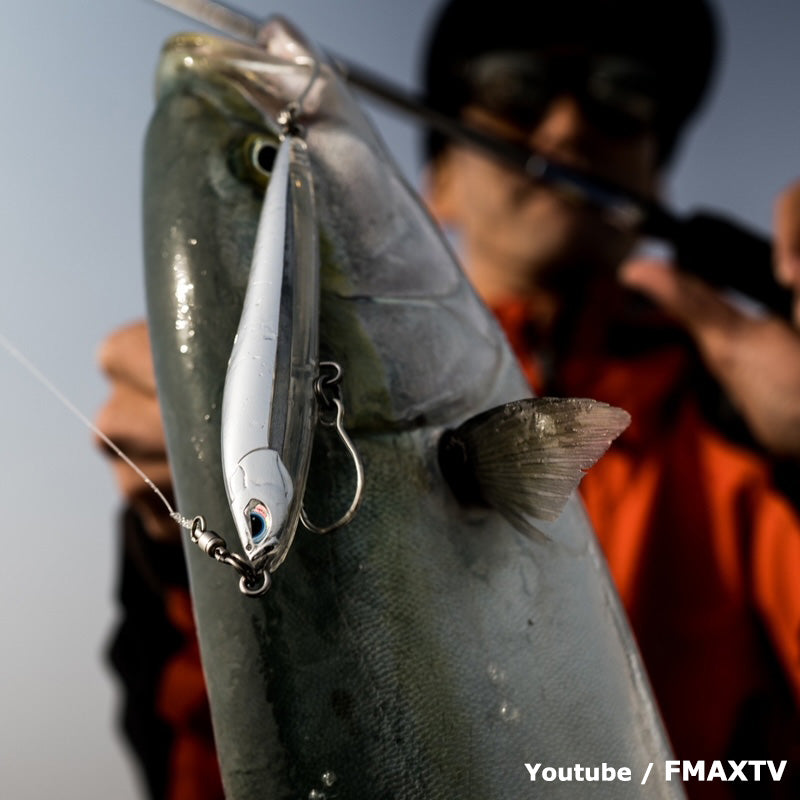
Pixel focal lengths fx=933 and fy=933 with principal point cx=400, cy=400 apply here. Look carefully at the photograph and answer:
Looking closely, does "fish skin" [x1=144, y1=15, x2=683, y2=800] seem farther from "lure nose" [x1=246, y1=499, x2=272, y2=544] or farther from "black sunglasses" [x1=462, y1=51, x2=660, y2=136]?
"black sunglasses" [x1=462, y1=51, x2=660, y2=136]

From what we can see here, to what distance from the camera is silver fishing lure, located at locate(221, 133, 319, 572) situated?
0.95 metres

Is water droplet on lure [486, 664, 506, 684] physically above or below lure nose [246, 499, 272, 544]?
below

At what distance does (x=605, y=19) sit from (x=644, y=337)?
4.51 feet

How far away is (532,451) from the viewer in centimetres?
126

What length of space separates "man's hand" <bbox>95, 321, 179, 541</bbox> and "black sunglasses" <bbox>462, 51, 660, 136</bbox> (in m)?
2.05

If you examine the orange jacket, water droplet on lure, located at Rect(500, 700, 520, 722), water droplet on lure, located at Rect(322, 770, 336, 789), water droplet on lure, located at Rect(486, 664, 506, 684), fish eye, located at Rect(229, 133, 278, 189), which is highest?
fish eye, located at Rect(229, 133, 278, 189)

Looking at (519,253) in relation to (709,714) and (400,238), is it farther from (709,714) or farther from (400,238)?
(400,238)

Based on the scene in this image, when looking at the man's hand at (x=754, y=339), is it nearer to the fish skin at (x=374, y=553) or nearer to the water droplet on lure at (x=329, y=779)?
the fish skin at (x=374, y=553)

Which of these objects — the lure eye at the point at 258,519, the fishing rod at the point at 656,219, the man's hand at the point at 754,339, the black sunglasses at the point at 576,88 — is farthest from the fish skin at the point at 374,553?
the black sunglasses at the point at 576,88

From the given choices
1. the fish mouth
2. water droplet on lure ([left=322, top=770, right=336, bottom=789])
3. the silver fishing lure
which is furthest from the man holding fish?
water droplet on lure ([left=322, top=770, right=336, bottom=789])

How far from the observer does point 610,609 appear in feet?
4.63

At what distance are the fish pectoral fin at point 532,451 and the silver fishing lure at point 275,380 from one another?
0.28m

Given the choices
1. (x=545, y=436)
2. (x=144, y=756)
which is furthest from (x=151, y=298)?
(x=144, y=756)

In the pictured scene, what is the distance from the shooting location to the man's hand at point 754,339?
104 inches
